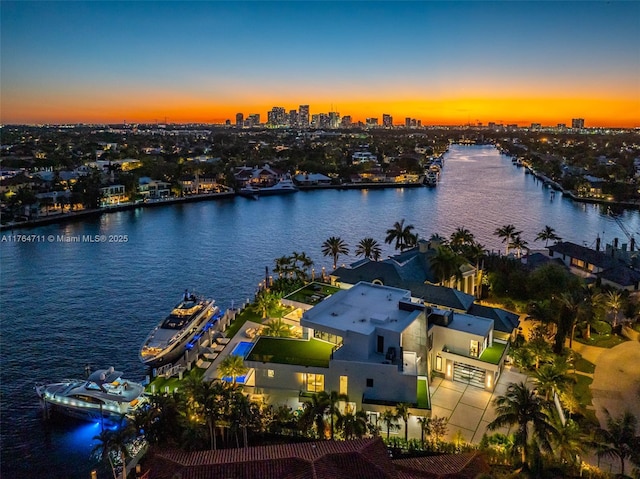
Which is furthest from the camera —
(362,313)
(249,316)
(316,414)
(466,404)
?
(249,316)

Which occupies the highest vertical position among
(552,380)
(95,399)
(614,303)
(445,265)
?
(445,265)

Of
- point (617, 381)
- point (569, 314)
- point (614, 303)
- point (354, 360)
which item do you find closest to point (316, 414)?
point (354, 360)

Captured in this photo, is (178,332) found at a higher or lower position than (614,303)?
lower

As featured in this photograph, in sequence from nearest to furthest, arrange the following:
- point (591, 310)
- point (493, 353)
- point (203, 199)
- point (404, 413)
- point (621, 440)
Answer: point (621, 440)
point (404, 413)
point (493, 353)
point (591, 310)
point (203, 199)

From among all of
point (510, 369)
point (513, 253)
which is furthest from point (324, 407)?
point (513, 253)

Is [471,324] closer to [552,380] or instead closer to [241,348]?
[552,380]

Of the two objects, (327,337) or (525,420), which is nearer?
(525,420)

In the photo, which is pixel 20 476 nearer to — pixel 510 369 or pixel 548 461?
pixel 548 461

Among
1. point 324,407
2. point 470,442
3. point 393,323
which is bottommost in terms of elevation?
point 470,442
